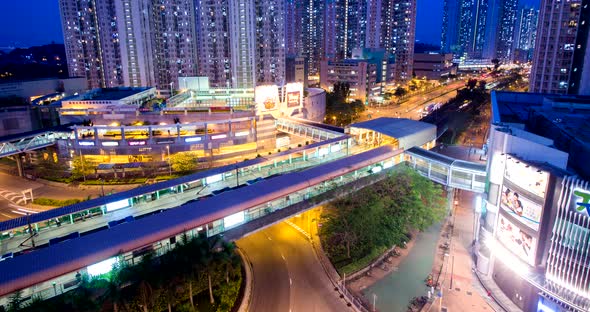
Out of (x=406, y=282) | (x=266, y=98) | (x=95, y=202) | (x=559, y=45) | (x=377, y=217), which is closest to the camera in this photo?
(x=95, y=202)

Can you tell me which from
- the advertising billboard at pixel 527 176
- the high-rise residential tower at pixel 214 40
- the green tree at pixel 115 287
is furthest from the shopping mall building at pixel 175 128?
the advertising billboard at pixel 527 176

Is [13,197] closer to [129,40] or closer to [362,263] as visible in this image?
[362,263]

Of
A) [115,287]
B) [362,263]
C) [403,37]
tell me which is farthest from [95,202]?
[403,37]

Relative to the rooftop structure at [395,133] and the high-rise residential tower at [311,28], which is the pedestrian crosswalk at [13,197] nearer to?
the rooftop structure at [395,133]

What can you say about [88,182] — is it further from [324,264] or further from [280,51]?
[280,51]

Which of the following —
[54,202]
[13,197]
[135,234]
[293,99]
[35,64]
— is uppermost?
[35,64]
